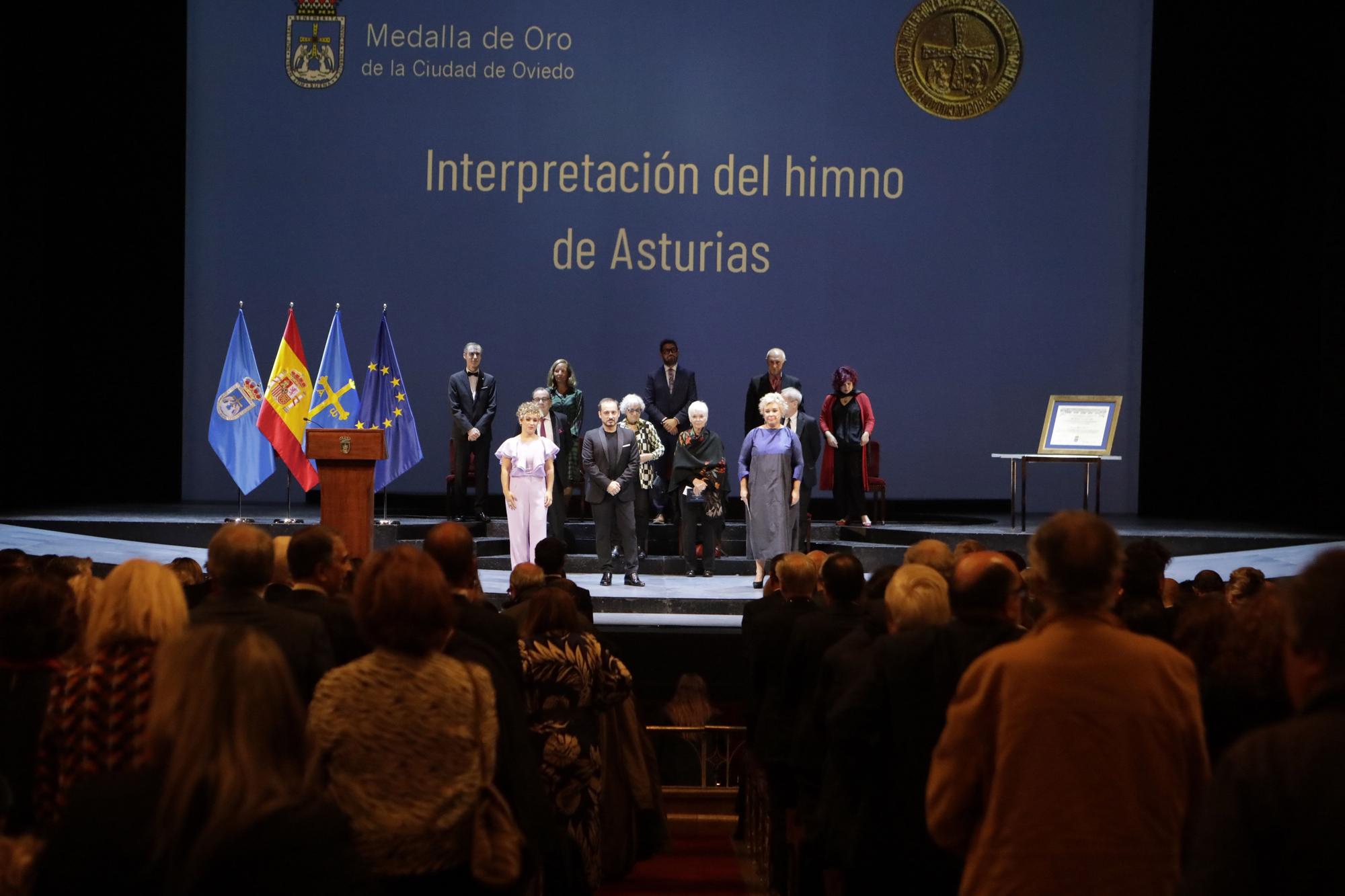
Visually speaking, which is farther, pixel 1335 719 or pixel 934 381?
pixel 934 381

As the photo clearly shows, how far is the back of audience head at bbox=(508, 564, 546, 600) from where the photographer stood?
4.21 metres

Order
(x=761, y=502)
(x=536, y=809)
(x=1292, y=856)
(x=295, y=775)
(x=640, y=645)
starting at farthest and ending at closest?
Result: (x=761, y=502) < (x=640, y=645) < (x=536, y=809) < (x=295, y=775) < (x=1292, y=856)

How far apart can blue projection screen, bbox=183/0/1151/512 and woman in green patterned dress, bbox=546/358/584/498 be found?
193 cm

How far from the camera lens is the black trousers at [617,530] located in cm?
860

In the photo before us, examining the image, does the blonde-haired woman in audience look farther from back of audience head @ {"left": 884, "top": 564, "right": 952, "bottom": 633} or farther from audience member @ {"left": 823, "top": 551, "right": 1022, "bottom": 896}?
back of audience head @ {"left": 884, "top": 564, "right": 952, "bottom": 633}

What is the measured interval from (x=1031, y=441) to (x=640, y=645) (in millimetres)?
6000

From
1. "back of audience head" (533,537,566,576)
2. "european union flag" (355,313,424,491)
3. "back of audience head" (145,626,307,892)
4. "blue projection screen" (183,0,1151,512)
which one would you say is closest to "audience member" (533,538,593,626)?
"back of audience head" (533,537,566,576)

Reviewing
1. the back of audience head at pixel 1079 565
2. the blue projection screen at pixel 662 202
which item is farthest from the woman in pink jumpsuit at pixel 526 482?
the back of audience head at pixel 1079 565

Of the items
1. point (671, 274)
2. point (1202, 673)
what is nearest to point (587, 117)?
point (671, 274)

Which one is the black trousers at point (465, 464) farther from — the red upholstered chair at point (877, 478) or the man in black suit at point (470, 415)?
the red upholstered chair at point (877, 478)

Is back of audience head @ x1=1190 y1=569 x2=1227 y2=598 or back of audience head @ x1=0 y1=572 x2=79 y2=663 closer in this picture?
back of audience head @ x1=0 y1=572 x2=79 y2=663

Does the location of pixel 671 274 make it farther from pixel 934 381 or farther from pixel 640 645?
pixel 640 645

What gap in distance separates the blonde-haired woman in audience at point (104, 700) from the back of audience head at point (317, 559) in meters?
0.88

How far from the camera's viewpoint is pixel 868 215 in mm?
11547
